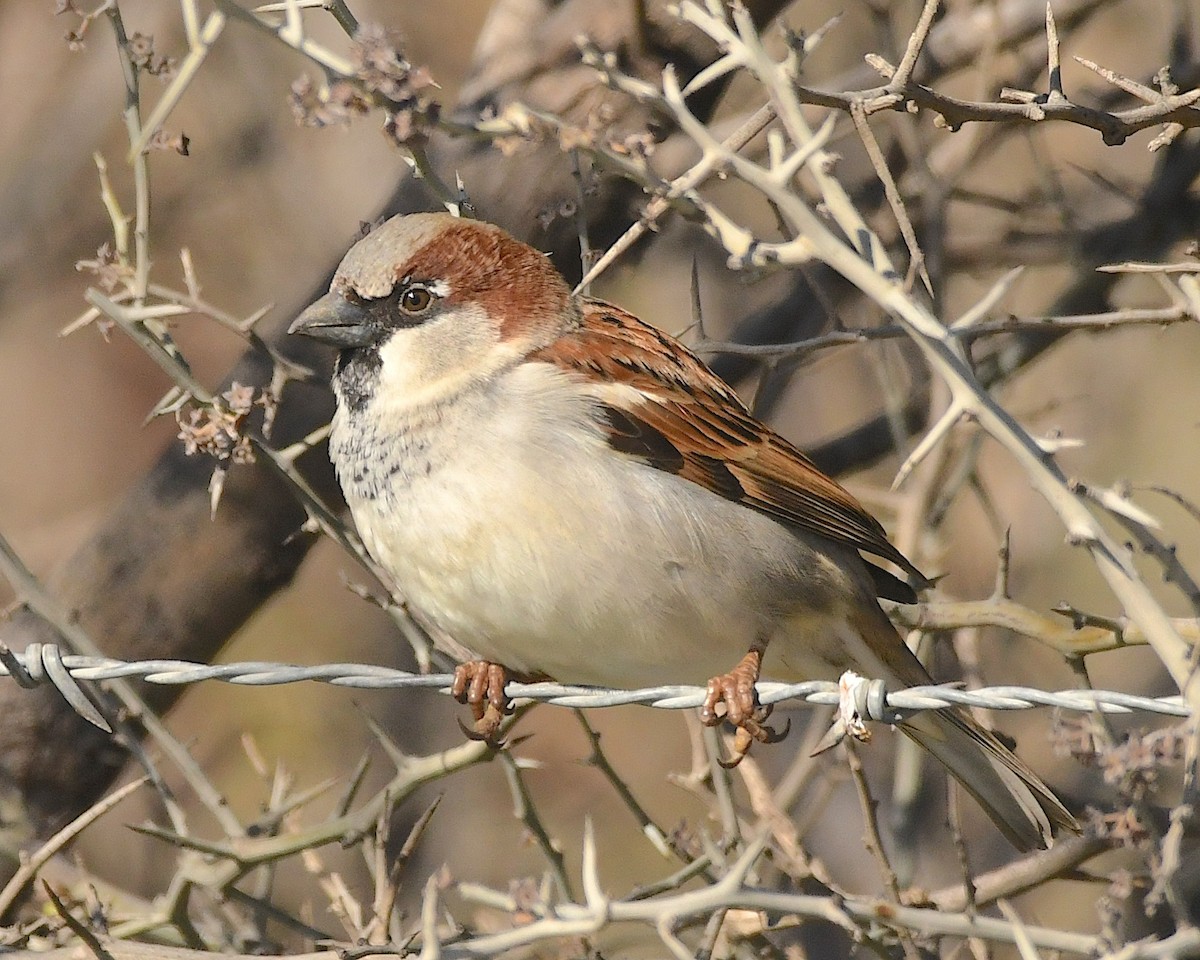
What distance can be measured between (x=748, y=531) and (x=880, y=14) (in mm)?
1944

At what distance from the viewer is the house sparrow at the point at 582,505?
2.95m

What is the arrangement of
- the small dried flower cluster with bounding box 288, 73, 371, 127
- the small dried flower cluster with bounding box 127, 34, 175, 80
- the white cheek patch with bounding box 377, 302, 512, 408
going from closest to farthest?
the small dried flower cluster with bounding box 288, 73, 371, 127 < the small dried flower cluster with bounding box 127, 34, 175, 80 < the white cheek patch with bounding box 377, 302, 512, 408

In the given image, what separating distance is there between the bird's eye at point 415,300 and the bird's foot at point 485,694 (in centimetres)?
76

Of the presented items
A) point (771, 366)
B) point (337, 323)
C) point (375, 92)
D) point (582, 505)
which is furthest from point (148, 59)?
point (771, 366)

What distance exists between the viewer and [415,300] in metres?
3.25

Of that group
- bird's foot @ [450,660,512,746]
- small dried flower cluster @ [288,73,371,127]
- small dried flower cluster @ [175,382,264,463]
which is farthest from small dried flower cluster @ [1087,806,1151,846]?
small dried flower cluster @ [175,382,264,463]

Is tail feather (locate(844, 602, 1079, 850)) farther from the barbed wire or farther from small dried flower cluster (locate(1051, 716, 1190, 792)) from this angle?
small dried flower cluster (locate(1051, 716, 1190, 792))

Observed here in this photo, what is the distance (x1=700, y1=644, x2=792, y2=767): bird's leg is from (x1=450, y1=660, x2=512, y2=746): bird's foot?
0.43 meters

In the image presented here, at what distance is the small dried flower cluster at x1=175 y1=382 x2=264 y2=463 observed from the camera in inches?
116

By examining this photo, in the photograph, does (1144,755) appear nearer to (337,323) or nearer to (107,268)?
(337,323)

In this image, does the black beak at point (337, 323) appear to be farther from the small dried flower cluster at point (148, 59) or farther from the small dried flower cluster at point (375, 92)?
the small dried flower cluster at point (375, 92)

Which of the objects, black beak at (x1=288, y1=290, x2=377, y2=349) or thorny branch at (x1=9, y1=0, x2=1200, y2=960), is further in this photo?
black beak at (x1=288, y1=290, x2=377, y2=349)

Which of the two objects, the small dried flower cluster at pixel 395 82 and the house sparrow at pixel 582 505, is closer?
the small dried flower cluster at pixel 395 82

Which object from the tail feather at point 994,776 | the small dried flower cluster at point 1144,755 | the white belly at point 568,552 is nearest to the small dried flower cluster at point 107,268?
the white belly at point 568,552
